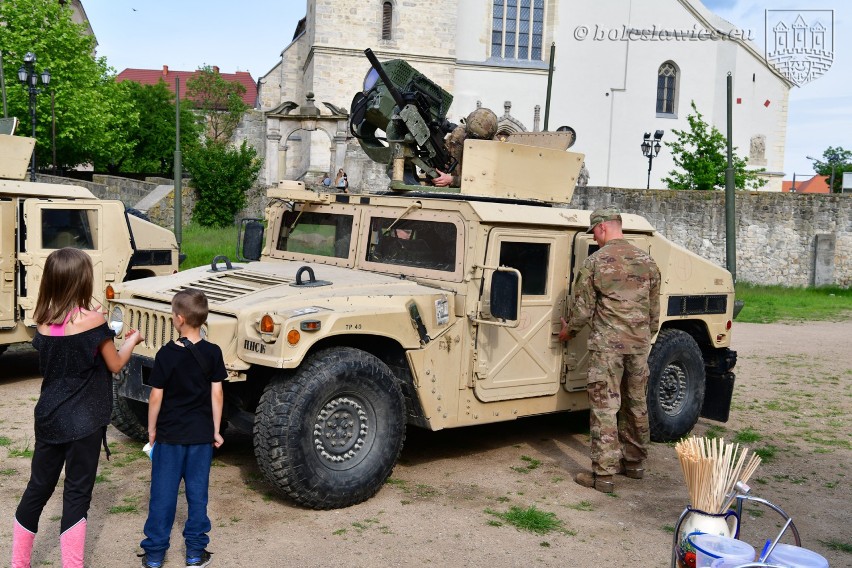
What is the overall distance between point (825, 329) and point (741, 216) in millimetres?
9313

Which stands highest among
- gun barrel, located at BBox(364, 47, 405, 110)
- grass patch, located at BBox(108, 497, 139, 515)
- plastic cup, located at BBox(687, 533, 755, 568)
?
gun barrel, located at BBox(364, 47, 405, 110)

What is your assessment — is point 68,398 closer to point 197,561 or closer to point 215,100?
point 197,561

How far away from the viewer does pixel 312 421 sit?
538 centimetres

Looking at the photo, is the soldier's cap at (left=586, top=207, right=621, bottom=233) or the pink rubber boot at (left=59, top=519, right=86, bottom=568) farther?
the soldier's cap at (left=586, top=207, right=621, bottom=233)

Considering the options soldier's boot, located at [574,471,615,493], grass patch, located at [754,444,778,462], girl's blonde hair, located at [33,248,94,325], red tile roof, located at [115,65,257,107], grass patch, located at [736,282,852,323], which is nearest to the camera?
girl's blonde hair, located at [33,248,94,325]

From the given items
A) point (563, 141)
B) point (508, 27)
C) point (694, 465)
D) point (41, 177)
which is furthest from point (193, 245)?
point (508, 27)

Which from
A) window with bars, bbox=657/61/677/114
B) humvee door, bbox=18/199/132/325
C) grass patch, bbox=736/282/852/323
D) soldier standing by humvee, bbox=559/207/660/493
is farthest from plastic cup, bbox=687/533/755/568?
window with bars, bbox=657/61/677/114

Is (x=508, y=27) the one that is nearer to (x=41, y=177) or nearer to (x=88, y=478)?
(x=41, y=177)

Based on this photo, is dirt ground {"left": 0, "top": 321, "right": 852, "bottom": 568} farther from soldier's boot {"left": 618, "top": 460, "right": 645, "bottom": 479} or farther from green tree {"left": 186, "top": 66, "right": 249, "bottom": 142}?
green tree {"left": 186, "top": 66, "right": 249, "bottom": 142}

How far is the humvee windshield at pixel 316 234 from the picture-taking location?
6898mm

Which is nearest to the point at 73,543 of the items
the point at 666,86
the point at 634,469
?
the point at 634,469

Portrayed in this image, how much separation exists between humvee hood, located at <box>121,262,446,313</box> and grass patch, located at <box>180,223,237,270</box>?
31.4ft

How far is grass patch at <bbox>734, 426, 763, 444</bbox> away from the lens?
7.96 meters

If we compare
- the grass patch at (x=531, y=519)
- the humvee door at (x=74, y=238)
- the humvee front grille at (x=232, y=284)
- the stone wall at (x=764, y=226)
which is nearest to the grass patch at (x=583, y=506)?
the grass patch at (x=531, y=519)
